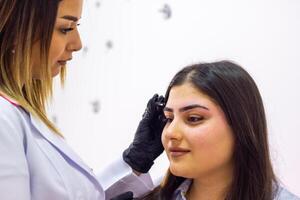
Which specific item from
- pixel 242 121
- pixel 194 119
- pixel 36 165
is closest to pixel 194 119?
pixel 194 119

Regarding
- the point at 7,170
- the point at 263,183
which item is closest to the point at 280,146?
the point at 263,183

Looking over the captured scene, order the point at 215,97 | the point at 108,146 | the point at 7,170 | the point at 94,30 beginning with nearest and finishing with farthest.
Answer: the point at 7,170 → the point at 215,97 → the point at 108,146 → the point at 94,30

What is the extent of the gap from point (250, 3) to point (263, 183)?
1.75 feet

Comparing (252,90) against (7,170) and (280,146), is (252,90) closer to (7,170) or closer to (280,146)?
(280,146)

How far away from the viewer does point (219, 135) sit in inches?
37.6

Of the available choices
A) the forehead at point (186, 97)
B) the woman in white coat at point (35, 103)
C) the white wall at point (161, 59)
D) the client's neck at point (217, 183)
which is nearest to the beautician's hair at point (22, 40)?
the woman in white coat at point (35, 103)

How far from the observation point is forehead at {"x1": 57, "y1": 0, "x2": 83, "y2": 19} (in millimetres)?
845

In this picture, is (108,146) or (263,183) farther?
(108,146)

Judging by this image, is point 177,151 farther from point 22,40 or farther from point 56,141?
point 22,40

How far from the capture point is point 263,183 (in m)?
1.00

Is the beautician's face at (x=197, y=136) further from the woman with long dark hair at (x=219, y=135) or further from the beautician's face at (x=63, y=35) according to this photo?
the beautician's face at (x=63, y=35)

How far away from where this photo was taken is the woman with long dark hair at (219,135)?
37.7 inches

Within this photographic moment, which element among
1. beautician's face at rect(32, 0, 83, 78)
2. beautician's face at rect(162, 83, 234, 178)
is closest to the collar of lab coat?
beautician's face at rect(32, 0, 83, 78)

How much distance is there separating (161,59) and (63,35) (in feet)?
2.30
